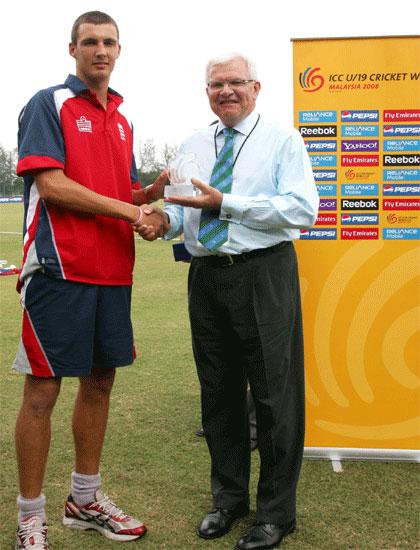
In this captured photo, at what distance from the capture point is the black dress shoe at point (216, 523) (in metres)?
2.89

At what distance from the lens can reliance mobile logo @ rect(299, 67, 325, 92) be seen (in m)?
3.36

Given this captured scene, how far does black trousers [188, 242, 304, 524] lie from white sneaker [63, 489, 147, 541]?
383mm

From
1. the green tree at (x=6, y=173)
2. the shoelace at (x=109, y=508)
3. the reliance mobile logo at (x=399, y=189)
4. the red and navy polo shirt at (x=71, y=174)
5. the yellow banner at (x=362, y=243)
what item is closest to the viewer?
the red and navy polo shirt at (x=71, y=174)

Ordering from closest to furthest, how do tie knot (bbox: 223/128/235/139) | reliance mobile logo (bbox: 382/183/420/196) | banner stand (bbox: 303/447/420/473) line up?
tie knot (bbox: 223/128/235/139) → reliance mobile logo (bbox: 382/183/420/196) → banner stand (bbox: 303/447/420/473)

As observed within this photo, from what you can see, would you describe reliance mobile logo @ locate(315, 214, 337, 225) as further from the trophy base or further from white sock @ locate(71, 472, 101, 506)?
white sock @ locate(71, 472, 101, 506)

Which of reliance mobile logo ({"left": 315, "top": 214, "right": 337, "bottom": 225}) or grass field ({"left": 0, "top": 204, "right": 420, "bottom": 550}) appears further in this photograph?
reliance mobile logo ({"left": 315, "top": 214, "right": 337, "bottom": 225})

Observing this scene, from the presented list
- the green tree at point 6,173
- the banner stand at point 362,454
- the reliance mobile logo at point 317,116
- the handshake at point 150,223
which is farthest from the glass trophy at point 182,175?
the green tree at point 6,173

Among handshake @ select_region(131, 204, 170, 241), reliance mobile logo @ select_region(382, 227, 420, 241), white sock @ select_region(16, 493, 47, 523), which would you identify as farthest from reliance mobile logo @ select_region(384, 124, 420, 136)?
white sock @ select_region(16, 493, 47, 523)

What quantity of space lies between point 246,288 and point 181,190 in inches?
18.2

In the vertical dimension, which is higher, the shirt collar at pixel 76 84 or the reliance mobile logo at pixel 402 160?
the shirt collar at pixel 76 84

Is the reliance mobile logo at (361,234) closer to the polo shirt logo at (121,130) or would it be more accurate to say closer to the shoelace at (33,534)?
the polo shirt logo at (121,130)

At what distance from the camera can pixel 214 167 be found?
2820mm

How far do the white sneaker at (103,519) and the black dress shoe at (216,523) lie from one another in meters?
0.25

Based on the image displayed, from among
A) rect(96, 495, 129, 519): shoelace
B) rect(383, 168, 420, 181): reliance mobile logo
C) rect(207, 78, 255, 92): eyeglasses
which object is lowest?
rect(96, 495, 129, 519): shoelace
